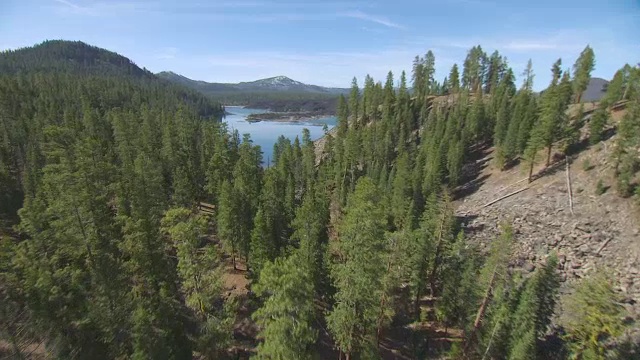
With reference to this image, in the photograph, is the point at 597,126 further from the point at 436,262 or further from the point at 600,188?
the point at 436,262

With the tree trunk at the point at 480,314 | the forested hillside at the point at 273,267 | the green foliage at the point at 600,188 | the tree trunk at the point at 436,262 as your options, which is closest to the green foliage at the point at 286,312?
the forested hillside at the point at 273,267

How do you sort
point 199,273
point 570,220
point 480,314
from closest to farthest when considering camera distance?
point 199,273 → point 480,314 → point 570,220

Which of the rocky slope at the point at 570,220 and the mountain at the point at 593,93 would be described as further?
the mountain at the point at 593,93

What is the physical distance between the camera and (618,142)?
41.1 m

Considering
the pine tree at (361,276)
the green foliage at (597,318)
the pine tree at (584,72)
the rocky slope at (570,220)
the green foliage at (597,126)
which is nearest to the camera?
the green foliage at (597,318)

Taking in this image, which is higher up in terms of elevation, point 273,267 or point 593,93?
point 593,93

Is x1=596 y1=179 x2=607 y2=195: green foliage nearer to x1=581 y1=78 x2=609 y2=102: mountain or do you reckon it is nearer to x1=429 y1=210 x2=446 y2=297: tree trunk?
x1=429 y1=210 x2=446 y2=297: tree trunk

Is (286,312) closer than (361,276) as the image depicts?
Yes

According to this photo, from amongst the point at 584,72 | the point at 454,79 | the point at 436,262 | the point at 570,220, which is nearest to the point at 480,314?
the point at 436,262

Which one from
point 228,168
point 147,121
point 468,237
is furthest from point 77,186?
point 147,121

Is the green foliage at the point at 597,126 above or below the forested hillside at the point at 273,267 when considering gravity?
above

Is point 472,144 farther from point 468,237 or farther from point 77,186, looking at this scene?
point 77,186

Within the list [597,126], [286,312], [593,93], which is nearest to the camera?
[286,312]

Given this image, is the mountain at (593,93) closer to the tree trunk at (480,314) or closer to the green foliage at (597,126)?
the green foliage at (597,126)
